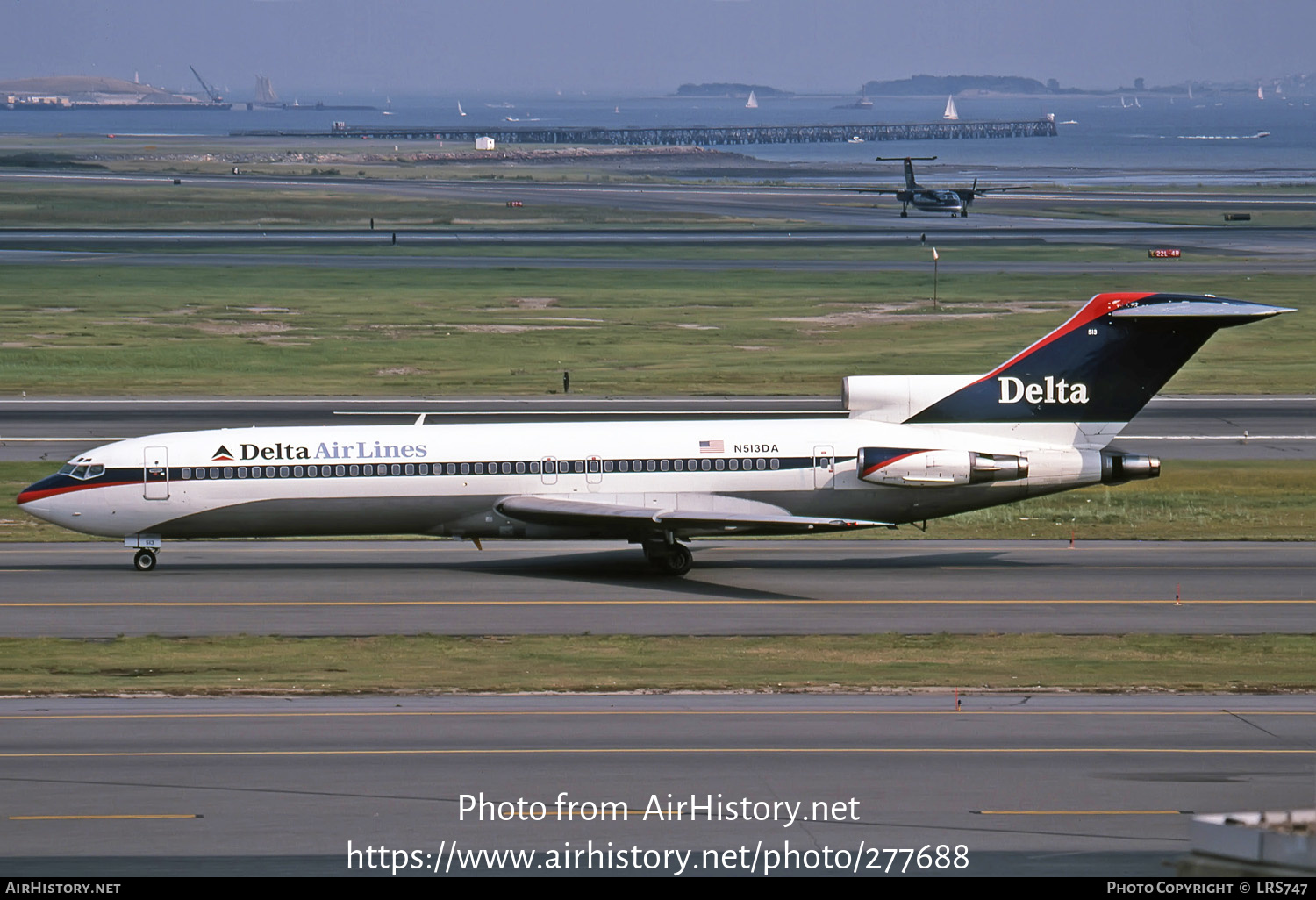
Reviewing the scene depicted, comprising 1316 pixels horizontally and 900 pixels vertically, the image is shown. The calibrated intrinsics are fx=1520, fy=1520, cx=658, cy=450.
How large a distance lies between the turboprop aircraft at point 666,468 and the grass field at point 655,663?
6.66 meters

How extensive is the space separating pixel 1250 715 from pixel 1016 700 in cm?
383

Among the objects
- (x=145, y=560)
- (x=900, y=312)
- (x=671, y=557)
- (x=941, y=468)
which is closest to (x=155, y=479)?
(x=145, y=560)

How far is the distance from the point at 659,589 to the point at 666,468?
3.16 meters

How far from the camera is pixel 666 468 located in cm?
3847

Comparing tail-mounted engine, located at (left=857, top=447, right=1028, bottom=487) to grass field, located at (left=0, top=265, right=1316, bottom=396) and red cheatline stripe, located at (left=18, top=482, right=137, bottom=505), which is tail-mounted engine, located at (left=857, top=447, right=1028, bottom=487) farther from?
grass field, located at (left=0, top=265, right=1316, bottom=396)

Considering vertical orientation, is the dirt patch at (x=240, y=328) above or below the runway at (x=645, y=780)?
above

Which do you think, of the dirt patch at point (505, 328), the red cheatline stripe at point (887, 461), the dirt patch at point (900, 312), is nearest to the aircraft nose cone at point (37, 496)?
the red cheatline stripe at point (887, 461)

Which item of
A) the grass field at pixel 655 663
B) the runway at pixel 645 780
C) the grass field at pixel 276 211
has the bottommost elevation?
the runway at pixel 645 780

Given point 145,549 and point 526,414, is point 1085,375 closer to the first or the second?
point 145,549

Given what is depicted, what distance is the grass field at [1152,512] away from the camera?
144 feet

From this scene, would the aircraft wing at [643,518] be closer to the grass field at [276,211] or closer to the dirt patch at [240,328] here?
the dirt patch at [240,328]

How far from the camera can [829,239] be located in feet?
443

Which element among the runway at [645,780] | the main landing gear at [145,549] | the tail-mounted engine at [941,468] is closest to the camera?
the runway at [645,780]

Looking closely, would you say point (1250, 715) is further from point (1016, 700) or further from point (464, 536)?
point (464, 536)
